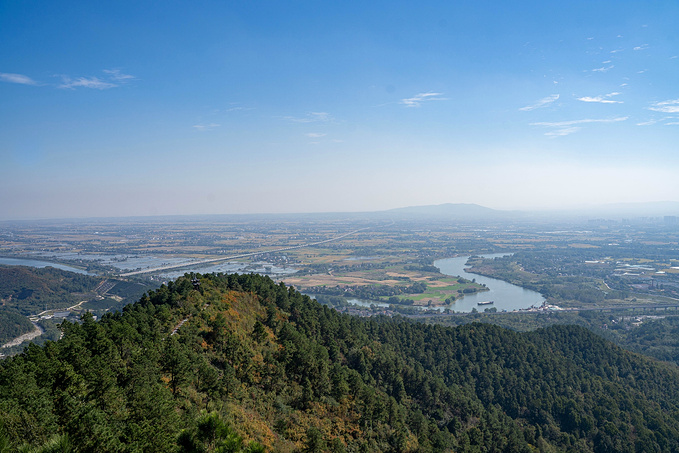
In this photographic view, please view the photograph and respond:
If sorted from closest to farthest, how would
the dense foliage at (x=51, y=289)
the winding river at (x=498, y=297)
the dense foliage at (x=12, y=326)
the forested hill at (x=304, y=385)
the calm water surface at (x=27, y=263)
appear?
the forested hill at (x=304, y=385) < the dense foliage at (x=12, y=326) < the dense foliage at (x=51, y=289) < the winding river at (x=498, y=297) < the calm water surface at (x=27, y=263)

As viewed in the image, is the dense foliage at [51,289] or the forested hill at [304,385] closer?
the forested hill at [304,385]

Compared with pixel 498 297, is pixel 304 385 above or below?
above

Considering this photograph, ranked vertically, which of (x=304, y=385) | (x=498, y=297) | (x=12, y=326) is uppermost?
(x=304, y=385)

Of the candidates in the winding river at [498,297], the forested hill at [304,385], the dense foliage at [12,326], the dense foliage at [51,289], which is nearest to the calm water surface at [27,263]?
the dense foliage at [51,289]

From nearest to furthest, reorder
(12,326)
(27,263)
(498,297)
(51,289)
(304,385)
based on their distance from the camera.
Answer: (304,385) → (12,326) → (51,289) → (498,297) → (27,263)

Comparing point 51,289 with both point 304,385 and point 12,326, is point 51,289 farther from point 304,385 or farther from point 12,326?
point 304,385

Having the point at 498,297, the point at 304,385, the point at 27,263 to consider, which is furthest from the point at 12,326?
the point at 498,297

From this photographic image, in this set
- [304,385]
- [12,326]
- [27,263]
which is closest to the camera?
[304,385]

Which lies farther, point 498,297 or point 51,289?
point 498,297

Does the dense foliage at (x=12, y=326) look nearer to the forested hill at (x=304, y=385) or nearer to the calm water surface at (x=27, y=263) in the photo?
the forested hill at (x=304, y=385)
